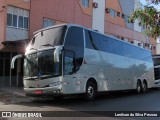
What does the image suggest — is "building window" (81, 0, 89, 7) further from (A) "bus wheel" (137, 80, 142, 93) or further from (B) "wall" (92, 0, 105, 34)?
(A) "bus wheel" (137, 80, 142, 93)

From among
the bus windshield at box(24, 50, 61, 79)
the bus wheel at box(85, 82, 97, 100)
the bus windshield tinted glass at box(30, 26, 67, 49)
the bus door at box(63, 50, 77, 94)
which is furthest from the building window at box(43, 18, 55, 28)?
the bus door at box(63, 50, 77, 94)

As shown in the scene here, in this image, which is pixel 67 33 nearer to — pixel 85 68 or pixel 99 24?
pixel 85 68

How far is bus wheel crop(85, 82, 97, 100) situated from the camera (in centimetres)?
1564

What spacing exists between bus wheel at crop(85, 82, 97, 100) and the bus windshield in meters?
2.45

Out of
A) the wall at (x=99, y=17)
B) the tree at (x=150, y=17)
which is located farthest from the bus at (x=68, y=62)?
the wall at (x=99, y=17)

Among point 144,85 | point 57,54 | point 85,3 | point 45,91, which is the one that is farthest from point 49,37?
point 85,3

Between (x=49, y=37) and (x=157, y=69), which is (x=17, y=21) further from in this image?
(x=157, y=69)

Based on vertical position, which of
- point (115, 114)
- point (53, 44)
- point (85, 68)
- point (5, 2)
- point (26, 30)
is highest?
point (5, 2)

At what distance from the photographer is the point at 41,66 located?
14.4 m

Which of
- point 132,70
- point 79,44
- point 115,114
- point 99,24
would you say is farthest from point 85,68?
point 99,24

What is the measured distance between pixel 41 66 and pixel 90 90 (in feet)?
10.2

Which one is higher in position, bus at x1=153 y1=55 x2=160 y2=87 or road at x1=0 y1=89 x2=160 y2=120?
bus at x1=153 y1=55 x2=160 y2=87

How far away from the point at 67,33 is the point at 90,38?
2143 mm

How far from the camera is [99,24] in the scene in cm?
4009
